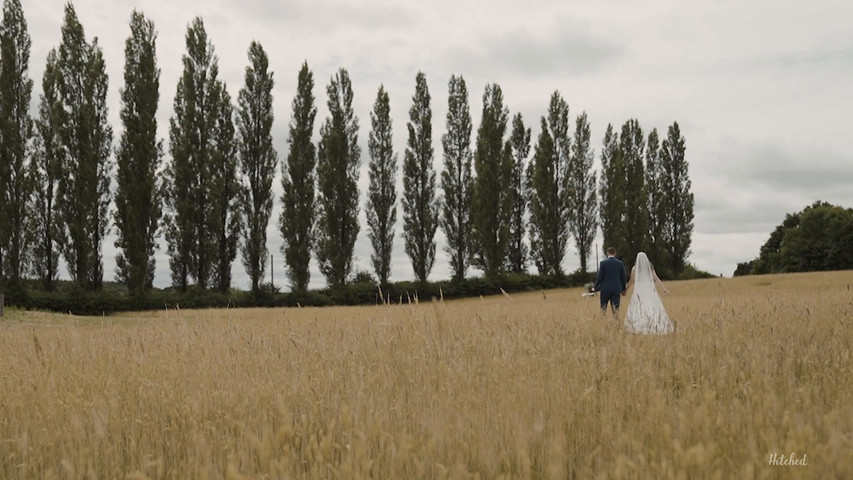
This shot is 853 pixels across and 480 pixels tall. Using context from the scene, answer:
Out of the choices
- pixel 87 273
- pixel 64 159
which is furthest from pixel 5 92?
pixel 87 273

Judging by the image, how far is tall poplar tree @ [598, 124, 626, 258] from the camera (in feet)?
145

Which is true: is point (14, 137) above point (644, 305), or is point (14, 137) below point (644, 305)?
above

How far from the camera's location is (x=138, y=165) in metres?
34.0

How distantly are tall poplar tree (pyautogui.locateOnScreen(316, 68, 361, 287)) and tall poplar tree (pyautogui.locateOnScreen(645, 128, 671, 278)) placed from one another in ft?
74.0

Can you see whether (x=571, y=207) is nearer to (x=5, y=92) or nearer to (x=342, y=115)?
(x=342, y=115)

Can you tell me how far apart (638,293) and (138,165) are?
1232 inches

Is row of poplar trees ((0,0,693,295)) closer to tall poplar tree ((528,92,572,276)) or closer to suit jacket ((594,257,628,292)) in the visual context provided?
tall poplar tree ((528,92,572,276))

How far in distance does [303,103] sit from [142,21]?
10193 millimetres

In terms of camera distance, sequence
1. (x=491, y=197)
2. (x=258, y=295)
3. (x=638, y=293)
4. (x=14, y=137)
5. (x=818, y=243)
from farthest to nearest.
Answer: (x=818, y=243) → (x=491, y=197) → (x=258, y=295) → (x=14, y=137) → (x=638, y=293)

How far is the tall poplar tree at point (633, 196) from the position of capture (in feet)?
148

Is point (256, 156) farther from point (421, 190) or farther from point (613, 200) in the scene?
point (613, 200)

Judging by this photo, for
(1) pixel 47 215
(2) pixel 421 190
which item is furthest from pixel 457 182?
(1) pixel 47 215

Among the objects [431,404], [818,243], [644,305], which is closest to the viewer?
[431,404]

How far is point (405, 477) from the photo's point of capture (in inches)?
107
